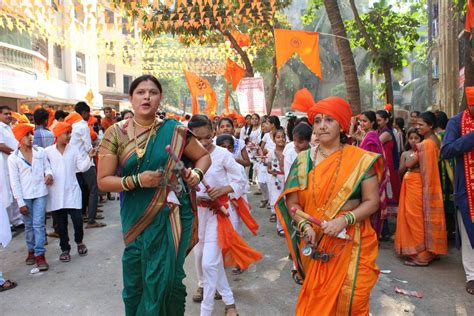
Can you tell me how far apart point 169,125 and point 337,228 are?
1.20 meters

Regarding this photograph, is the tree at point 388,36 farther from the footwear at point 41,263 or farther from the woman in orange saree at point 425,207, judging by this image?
the footwear at point 41,263

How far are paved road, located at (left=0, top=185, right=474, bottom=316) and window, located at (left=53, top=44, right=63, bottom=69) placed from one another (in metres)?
20.2

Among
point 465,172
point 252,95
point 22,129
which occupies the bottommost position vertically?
point 465,172

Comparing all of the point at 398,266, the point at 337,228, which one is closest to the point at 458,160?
the point at 398,266

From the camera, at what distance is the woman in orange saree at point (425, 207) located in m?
5.46

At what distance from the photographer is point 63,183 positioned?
584 cm

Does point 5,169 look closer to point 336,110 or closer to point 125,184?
point 125,184

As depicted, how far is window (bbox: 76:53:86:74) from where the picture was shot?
2810 centimetres

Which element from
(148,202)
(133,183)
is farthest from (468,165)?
(133,183)

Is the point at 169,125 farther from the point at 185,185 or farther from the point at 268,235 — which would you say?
the point at 268,235

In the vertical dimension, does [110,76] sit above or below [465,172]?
above

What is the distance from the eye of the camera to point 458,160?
4785mm

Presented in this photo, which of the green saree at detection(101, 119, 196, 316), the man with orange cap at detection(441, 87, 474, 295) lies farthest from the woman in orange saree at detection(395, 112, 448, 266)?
the green saree at detection(101, 119, 196, 316)

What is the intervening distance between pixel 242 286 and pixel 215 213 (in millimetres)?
1206
